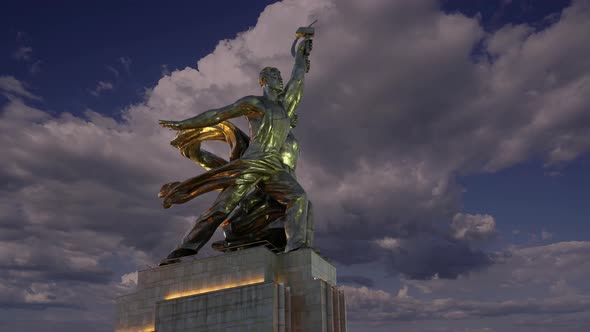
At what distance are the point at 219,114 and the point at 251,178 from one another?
3465 millimetres

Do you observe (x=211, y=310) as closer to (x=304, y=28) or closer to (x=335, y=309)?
(x=335, y=309)

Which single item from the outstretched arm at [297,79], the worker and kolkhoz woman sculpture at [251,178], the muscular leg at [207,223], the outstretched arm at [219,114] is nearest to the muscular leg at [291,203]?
the worker and kolkhoz woman sculpture at [251,178]

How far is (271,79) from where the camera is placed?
30.0 metres

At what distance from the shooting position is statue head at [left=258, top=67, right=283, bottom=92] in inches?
1177

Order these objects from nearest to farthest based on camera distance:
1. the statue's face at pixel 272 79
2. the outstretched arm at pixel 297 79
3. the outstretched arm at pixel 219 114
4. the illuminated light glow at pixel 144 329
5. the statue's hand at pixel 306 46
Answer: the illuminated light glow at pixel 144 329 < the outstretched arm at pixel 219 114 < the statue's face at pixel 272 79 < the outstretched arm at pixel 297 79 < the statue's hand at pixel 306 46

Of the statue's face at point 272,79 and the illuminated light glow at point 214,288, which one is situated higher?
the statue's face at point 272,79

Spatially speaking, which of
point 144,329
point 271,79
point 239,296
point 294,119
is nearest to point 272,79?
point 271,79

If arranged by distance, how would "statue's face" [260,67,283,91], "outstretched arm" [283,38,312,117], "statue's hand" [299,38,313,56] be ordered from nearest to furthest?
"statue's face" [260,67,283,91]
"outstretched arm" [283,38,312,117]
"statue's hand" [299,38,313,56]

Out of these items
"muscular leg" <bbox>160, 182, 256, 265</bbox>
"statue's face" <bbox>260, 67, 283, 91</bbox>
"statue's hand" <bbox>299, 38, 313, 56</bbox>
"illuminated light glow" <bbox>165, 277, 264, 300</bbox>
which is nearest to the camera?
"illuminated light glow" <bbox>165, 277, 264, 300</bbox>

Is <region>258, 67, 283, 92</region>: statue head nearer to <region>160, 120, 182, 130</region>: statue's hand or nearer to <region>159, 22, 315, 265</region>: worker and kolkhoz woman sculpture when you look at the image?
<region>159, 22, 315, 265</region>: worker and kolkhoz woman sculpture

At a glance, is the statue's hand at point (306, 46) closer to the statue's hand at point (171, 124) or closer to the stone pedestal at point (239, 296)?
the statue's hand at point (171, 124)

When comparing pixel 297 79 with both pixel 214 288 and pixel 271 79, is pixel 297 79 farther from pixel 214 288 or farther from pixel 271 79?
pixel 214 288

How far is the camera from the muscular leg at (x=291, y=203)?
86.6ft

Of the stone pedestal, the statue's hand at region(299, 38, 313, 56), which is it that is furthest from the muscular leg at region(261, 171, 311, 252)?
the statue's hand at region(299, 38, 313, 56)
